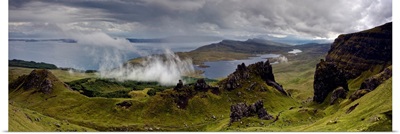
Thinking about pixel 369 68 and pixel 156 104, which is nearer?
pixel 156 104

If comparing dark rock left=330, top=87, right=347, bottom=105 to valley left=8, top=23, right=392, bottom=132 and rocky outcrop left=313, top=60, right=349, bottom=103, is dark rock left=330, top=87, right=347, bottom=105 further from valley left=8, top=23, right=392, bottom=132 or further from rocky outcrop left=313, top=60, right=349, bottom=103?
rocky outcrop left=313, top=60, right=349, bottom=103

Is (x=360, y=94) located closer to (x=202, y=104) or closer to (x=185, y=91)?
(x=202, y=104)

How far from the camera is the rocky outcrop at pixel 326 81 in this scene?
126000mm

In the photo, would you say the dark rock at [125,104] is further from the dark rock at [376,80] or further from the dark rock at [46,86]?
the dark rock at [376,80]

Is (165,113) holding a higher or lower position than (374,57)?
lower

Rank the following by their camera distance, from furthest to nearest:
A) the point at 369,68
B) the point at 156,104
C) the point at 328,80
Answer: the point at 369,68
the point at 328,80
the point at 156,104

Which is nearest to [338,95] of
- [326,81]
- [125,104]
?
[326,81]

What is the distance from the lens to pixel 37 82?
143 meters

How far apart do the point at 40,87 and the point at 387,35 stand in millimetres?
154721

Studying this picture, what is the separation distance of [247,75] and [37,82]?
8334 centimetres

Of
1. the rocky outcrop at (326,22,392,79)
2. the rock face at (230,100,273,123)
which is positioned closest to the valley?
the rock face at (230,100,273,123)

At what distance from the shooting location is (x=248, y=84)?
14462cm

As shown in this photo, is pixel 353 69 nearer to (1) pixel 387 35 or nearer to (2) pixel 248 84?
(1) pixel 387 35
